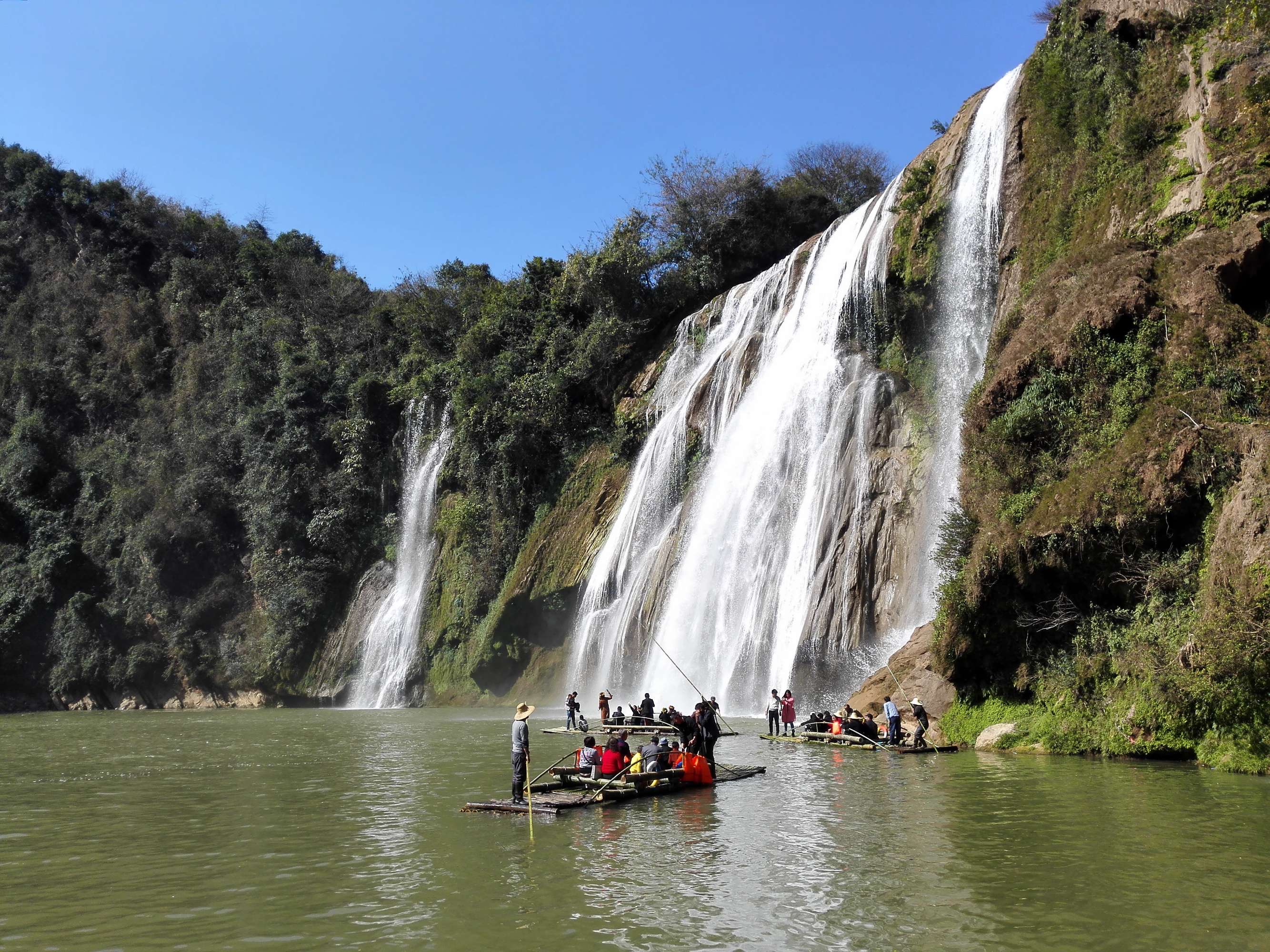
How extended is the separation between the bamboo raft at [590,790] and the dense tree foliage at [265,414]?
2616cm

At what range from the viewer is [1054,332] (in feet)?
64.1

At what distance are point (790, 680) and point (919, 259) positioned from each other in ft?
40.9

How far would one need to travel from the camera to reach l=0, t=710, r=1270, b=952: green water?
7391 millimetres

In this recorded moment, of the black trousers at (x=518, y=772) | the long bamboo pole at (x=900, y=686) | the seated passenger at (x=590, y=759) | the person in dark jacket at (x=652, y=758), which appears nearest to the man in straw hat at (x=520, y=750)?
the black trousers at (x=518, y=772)

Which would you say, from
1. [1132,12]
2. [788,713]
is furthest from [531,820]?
[1132,12]

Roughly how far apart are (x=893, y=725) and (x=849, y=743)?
4.15ft

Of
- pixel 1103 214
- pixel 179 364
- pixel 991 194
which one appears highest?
pixel 179 364

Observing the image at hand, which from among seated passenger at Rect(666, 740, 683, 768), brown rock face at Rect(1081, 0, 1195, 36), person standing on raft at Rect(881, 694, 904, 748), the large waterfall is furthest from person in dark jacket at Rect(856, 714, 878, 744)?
brown rock face at Rect(1081, 0, 1195, 36)

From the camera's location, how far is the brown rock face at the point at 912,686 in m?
19.8

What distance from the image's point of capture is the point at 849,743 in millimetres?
19578

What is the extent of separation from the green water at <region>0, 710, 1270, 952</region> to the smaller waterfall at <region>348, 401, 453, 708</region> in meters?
25.4

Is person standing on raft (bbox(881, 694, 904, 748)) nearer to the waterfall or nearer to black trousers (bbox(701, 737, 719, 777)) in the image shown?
black trousers (bbox(701, 737, 719, 777))

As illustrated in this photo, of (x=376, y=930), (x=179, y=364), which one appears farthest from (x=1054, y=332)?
(x=179, y=364)

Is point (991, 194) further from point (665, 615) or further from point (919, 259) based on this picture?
point (665, 615)
